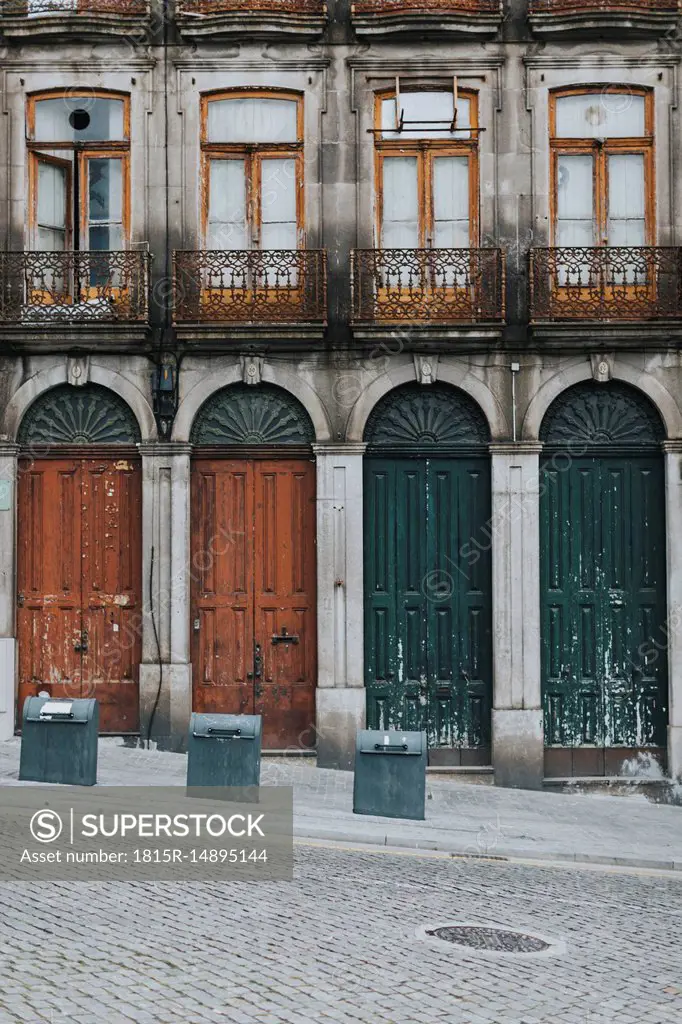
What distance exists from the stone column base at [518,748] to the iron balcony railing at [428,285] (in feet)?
16.6

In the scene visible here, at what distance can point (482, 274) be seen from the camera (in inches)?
680

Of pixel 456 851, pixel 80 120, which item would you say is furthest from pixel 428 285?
pixel 456 851

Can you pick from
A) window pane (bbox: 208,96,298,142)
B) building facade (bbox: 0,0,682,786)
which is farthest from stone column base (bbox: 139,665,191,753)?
window pane (bbox: 208,96,298,142)

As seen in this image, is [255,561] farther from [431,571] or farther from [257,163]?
[257,163]

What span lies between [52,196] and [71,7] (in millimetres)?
2399

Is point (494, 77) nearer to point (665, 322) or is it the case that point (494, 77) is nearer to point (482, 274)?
point (482, 274)

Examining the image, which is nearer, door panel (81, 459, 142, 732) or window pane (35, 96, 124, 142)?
door panel (81, 459, 142, 732)

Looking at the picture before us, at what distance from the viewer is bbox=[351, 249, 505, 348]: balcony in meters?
17.0

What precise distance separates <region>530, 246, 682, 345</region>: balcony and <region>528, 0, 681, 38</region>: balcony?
9.18 ft

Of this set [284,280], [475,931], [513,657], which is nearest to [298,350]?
[284,280]

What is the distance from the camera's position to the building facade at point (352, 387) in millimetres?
17250

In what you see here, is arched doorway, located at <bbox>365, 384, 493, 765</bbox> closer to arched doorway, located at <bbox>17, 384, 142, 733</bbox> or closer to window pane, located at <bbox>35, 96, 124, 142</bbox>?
arched doorway, located at <bbox>17, 384, 142, 733</bbox>

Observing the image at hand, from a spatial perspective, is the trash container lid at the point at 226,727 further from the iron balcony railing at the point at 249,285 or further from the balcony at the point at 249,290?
the iron balcony railing at the point at 249,285

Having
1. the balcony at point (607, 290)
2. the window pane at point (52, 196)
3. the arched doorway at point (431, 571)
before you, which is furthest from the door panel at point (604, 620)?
the window pane at point (52, 196)
